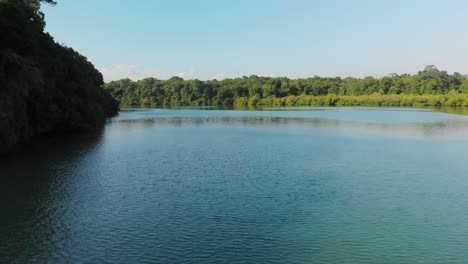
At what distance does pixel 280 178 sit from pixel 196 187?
4.95 m

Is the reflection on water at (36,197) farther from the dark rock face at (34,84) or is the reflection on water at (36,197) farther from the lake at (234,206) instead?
the dark rock face at (34,84)

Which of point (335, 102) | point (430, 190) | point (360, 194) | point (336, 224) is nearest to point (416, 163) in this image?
point (430, 190)

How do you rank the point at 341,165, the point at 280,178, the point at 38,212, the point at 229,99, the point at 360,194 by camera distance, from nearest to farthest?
the point at 38,212 < the point at 360,194 < the point at 280,178 < the point at 341,165 < the point at 229,99

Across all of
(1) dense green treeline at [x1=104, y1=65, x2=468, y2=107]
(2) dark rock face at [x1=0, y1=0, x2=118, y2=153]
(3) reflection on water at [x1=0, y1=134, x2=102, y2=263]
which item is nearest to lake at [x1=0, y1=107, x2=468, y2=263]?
(3) reflection on water at [x1=0, y1=134, x2=102, y2=263]

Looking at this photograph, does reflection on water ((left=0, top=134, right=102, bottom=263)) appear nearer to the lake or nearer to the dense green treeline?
the lake

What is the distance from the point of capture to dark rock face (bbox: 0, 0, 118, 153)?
1094 inches

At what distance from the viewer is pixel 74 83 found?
47.7 m

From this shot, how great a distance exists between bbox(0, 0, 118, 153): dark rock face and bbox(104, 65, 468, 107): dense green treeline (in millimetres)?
102812

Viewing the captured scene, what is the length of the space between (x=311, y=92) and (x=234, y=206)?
152 m

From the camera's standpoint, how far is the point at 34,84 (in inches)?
1215

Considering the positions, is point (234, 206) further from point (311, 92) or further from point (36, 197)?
point (311, 92)

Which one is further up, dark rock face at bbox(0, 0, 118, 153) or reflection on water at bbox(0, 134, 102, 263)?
dark rock face at bbox(0, 0, 118, 153)

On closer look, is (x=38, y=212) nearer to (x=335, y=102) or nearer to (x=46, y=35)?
(x=46, y=35)

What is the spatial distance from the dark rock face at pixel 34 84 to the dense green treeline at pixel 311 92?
102812 mm
